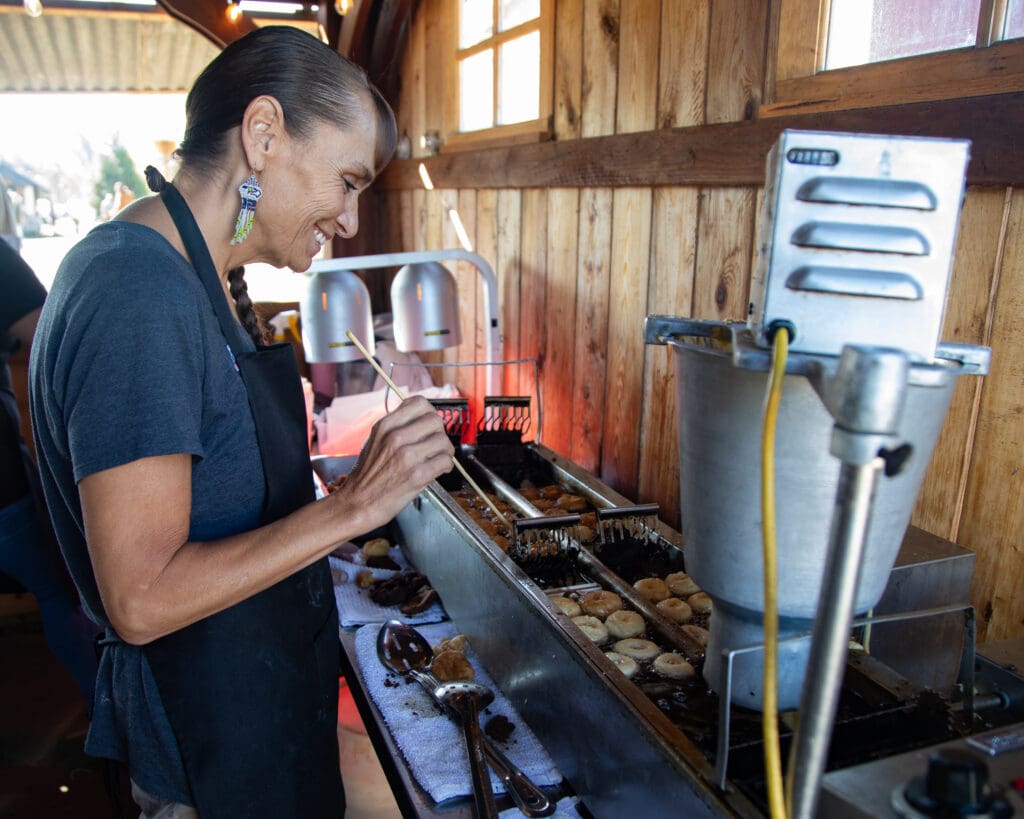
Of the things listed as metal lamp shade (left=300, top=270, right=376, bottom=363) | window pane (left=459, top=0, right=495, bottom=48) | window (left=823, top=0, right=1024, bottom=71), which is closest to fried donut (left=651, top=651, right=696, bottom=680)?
window (left=823, top=0, right=1024, bottom=71)

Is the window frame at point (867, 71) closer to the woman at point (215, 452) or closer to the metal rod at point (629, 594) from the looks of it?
the woman at point (215, 452)

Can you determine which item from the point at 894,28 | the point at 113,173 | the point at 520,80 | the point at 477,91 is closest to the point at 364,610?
the point at 894,28

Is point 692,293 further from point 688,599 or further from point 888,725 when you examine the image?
point 888,725

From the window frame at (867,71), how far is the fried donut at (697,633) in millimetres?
1071

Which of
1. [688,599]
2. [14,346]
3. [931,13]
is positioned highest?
[931,13]

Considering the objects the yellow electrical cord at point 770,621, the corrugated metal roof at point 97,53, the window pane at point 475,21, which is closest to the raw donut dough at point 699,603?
the yellow electrical cord at point 770,621

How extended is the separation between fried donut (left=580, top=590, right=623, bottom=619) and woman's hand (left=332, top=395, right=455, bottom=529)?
480 mm

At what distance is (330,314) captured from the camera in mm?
2451

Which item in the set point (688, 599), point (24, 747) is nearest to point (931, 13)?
point (688, 599)

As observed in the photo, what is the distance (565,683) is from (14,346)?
7.87ft

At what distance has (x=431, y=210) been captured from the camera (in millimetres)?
4543

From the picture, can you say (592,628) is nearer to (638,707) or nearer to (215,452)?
(638,707)

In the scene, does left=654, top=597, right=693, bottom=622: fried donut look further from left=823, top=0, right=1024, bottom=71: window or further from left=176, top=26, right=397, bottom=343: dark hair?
left=823, top=0, right=1024, bottom=71: window

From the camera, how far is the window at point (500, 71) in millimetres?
3014
